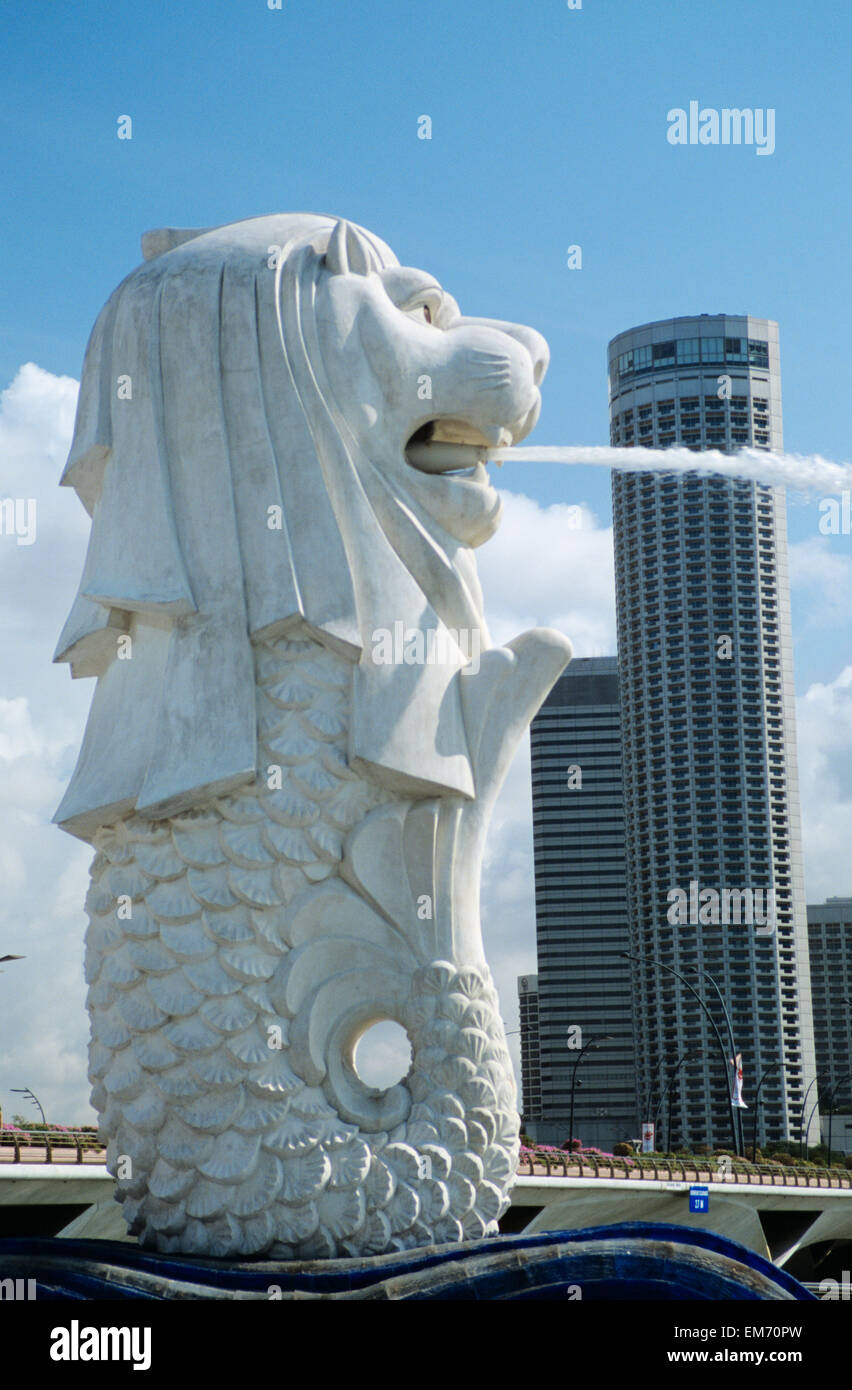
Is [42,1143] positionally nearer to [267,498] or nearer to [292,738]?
[292,738]

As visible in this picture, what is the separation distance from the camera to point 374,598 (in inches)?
546

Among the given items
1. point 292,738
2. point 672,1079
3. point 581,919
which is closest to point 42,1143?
point 292,738

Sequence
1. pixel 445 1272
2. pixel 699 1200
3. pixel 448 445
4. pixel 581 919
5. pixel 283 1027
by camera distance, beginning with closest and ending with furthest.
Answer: pixel 445 1272 < pixel 283 1027 < pixel 448 445 < pixel 699 1200 < pixel 581 919

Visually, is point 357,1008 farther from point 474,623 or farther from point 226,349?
point 226,349

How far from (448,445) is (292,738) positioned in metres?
3.23

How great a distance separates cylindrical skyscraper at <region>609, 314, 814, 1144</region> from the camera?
61.8 meters

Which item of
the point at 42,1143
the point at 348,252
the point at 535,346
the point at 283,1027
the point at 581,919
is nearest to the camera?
the point at 283,1027

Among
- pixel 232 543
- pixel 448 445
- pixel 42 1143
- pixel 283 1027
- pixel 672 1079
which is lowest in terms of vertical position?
pixel 42 1143

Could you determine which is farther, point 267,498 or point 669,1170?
point 669,1170

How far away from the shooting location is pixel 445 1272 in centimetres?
1227

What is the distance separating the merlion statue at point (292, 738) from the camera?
507 inches

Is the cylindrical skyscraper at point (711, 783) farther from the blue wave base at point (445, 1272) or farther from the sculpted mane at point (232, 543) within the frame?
the blue wave base at point (445, 1272)

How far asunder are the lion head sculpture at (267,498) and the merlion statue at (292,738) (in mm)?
27
